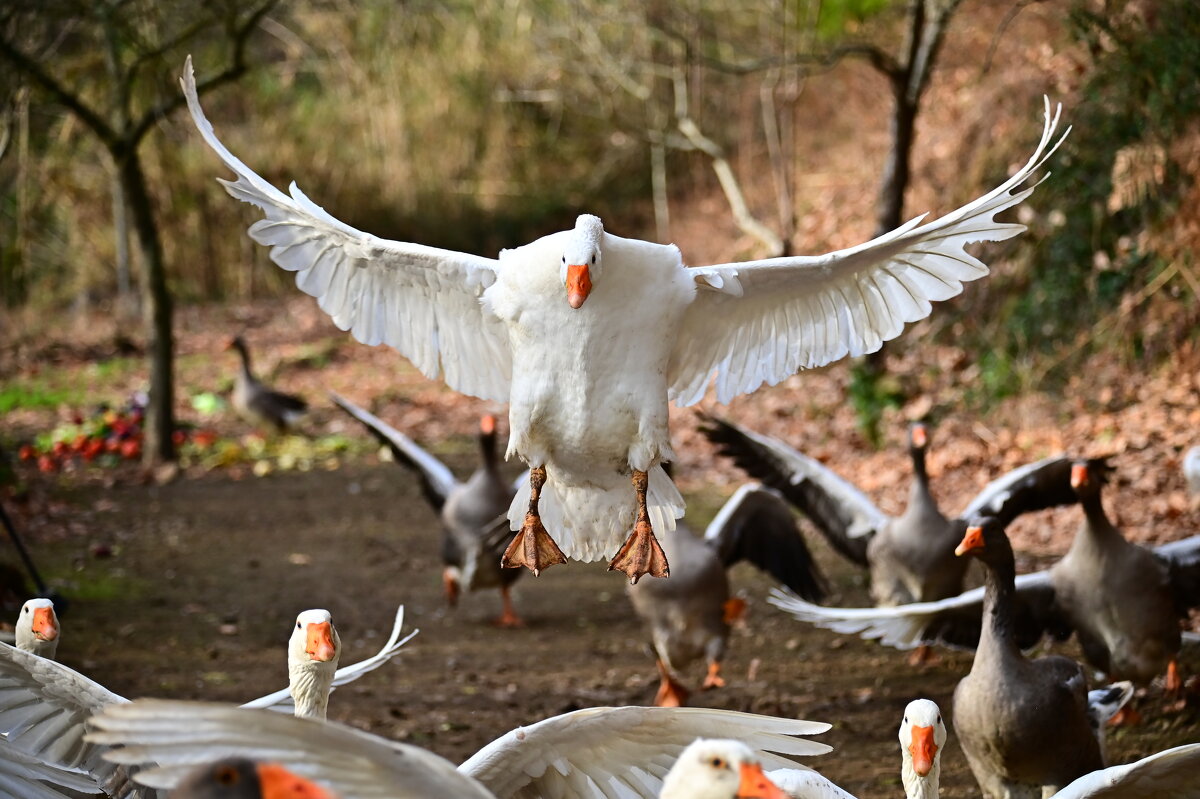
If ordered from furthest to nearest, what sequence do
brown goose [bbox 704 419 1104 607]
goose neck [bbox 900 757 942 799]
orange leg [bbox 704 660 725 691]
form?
1. brown goose [bbox 704 419 1104 607]
2. orange leg [bbox 704 660 725 691]
3. goose neck [bbox 900 757 942 799]

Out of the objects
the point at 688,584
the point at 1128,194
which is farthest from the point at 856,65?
the point at 688,584

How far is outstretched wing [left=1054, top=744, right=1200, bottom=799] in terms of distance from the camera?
3371mm

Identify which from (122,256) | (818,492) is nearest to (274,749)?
(818,492)

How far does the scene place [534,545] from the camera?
177 inches

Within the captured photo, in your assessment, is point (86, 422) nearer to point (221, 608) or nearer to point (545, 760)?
point (221, 608)

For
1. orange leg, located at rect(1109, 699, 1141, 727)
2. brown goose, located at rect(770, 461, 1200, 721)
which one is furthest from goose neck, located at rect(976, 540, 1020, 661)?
orange leg, located at rect(1109, 699, 1141, 727)

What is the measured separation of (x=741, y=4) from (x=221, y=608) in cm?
1326

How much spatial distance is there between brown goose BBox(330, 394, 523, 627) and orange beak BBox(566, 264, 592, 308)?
3311 millimetres

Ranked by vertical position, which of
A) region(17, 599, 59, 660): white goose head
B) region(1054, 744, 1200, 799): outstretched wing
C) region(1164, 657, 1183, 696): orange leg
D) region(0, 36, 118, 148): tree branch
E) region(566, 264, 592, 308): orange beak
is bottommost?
region(1164, 657, 1183, 696): orange leg

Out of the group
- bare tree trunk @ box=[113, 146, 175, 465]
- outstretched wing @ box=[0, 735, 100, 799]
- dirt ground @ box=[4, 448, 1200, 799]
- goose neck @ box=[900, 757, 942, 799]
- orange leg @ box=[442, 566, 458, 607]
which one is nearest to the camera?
outstretched wing @ box=[0, 735, 100, 799]

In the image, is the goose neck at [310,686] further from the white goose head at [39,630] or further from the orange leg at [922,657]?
the orange leg at [922,657]

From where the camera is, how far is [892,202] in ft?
34.7

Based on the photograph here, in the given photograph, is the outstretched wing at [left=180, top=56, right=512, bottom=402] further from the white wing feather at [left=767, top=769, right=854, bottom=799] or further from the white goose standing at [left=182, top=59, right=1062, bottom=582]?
the white wing feather at [left=767, top=769, right=854, bottom=799]

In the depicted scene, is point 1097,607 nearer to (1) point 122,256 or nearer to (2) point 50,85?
(2) point 50,85
